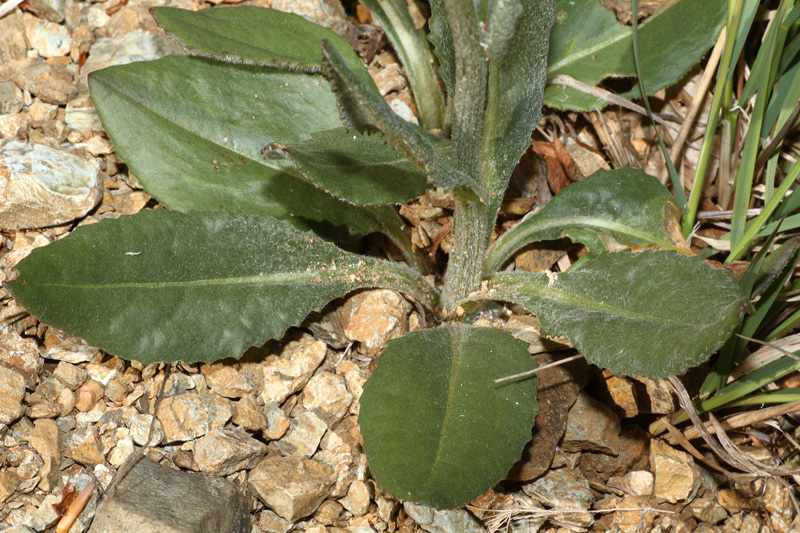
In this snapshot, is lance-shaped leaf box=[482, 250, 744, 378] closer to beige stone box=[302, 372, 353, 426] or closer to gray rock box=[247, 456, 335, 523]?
beige stone box=[302, 372, 353, 426]

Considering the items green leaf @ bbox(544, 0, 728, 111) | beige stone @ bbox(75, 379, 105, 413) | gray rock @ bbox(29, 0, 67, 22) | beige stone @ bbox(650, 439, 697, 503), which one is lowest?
beige stone @ bbox(650, 439, 697, 503)

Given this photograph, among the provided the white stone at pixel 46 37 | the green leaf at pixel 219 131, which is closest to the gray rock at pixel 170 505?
the green leaf at pixel 219 131

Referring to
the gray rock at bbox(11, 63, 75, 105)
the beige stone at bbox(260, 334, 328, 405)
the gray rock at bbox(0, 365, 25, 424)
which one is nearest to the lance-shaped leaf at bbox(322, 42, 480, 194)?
the beige stone at bbox(260, 334, 328, 405)

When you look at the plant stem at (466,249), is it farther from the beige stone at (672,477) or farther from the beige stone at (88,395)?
the beige stone at (88,395)

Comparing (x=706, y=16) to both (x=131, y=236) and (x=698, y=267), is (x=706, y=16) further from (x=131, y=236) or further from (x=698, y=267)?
(x=131, y=236)

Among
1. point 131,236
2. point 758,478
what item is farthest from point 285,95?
point 758,478

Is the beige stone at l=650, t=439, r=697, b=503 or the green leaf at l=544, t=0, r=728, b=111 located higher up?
the green leaf at l=544, t=0, r=728, b=111

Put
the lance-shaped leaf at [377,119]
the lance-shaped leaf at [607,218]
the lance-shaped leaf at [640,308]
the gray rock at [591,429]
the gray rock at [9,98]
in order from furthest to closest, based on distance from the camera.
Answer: the gray rock at [9,98]
the lance-shaped leaf at [607,218]
the gray rock at [591,429]
the lance-shaped leaf at [640,308]
the lance-shaped leaf at [377,119]
